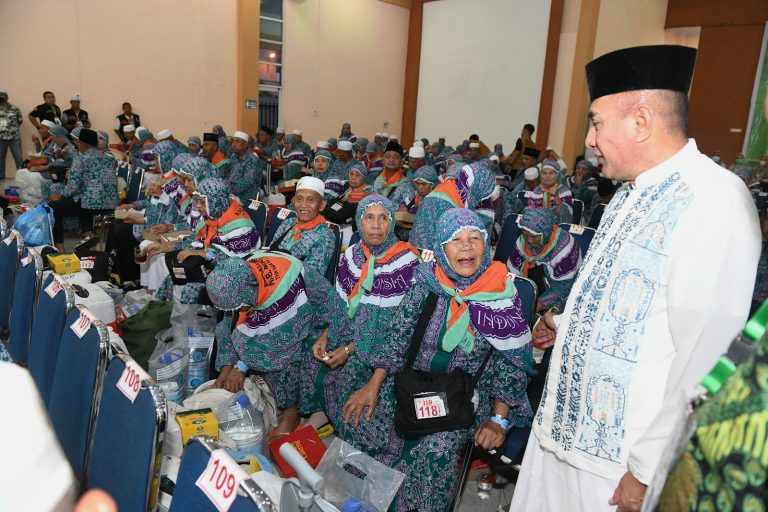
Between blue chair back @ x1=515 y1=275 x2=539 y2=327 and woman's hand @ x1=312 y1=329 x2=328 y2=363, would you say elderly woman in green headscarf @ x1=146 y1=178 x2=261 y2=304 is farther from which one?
blue chair back @ x1=515 y1=275 x2=539 y2=327

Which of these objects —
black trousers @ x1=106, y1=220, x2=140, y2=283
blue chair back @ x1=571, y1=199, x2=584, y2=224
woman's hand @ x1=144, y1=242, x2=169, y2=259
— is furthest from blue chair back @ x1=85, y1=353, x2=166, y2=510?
blue chair back @ x1=571, y1=199, x2=584, y2=224

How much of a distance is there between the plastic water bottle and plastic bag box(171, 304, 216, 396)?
60 centimetres

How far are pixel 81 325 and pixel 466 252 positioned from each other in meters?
1.41

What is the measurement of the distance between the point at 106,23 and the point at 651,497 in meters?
13.4

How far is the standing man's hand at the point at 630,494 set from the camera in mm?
1203

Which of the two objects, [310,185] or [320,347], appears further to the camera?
[310,185]

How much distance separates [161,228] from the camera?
4.83 meters

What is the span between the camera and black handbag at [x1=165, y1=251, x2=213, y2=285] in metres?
3.58

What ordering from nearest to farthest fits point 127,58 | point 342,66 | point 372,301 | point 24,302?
point 24,302 → point 372,301 → point 127,58 → point 342,66

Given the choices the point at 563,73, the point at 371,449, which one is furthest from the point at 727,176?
the point at 563,73

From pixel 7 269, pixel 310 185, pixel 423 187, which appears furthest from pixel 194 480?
pixel 423 187

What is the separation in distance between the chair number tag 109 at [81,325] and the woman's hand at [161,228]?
301 centimetres

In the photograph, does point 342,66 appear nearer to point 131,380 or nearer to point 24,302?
point 24,302

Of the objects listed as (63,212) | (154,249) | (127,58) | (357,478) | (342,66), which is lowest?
(357,478)
